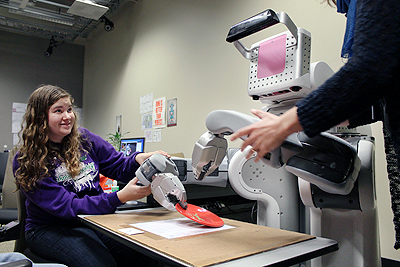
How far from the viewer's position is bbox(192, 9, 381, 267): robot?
85 cm

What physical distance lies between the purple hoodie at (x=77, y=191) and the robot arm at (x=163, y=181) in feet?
0.67

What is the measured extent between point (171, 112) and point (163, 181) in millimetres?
2486

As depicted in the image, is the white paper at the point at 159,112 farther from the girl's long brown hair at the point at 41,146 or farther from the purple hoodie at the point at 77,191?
the girl's long brown hair at the point at 41,146

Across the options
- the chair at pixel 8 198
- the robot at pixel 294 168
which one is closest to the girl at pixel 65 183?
the robot at pixel 294 168

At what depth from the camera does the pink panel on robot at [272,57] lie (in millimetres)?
1081

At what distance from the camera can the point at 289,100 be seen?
3.72ft

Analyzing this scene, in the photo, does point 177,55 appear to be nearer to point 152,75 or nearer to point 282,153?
point 152,75

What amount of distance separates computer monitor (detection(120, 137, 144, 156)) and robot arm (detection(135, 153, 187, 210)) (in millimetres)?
1815

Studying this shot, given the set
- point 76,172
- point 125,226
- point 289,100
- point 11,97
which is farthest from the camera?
point 11,97

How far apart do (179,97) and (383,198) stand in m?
2.28

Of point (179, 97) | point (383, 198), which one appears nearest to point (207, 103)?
point (179, 97)

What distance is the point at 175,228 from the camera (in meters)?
0.99

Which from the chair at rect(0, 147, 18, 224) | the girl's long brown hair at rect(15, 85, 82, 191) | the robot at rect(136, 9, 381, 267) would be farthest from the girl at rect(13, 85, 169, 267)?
the chair at rect(0, 147, 18, 224)

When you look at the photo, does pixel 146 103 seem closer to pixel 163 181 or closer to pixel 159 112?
pixel 159 112
